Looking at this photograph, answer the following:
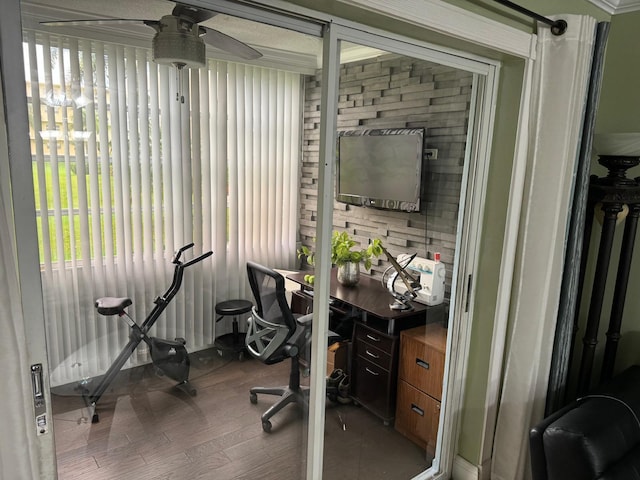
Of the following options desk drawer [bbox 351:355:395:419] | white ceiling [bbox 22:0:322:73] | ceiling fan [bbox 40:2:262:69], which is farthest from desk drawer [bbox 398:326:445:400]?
ceiling fan [bbox 40:2:262:69]

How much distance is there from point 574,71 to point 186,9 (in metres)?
1.51

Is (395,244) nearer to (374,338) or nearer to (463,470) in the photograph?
(374,338)

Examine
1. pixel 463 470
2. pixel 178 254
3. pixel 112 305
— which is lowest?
pixel 463 470

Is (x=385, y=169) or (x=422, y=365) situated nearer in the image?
(x=385, y=169)

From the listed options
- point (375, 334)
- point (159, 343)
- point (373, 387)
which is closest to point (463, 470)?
point (373, 387)

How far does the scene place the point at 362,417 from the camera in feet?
7.40

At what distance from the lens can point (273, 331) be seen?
238 cm

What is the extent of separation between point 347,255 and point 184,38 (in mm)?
1048

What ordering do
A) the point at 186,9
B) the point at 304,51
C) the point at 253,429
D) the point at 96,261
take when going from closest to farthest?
the point at 186,9
the point at 304,51
the point at 96,261
the point at 253,429

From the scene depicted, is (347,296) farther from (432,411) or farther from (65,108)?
(65,108)

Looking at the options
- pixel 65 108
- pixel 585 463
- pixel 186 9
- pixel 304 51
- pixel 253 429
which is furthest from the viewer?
pixel 253 429

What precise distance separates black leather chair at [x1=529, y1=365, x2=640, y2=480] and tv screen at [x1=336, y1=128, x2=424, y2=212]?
3.45ft

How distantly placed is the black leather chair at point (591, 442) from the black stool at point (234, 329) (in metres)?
1.48

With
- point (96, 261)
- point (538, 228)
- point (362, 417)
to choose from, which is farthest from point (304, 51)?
point (362, 417)
